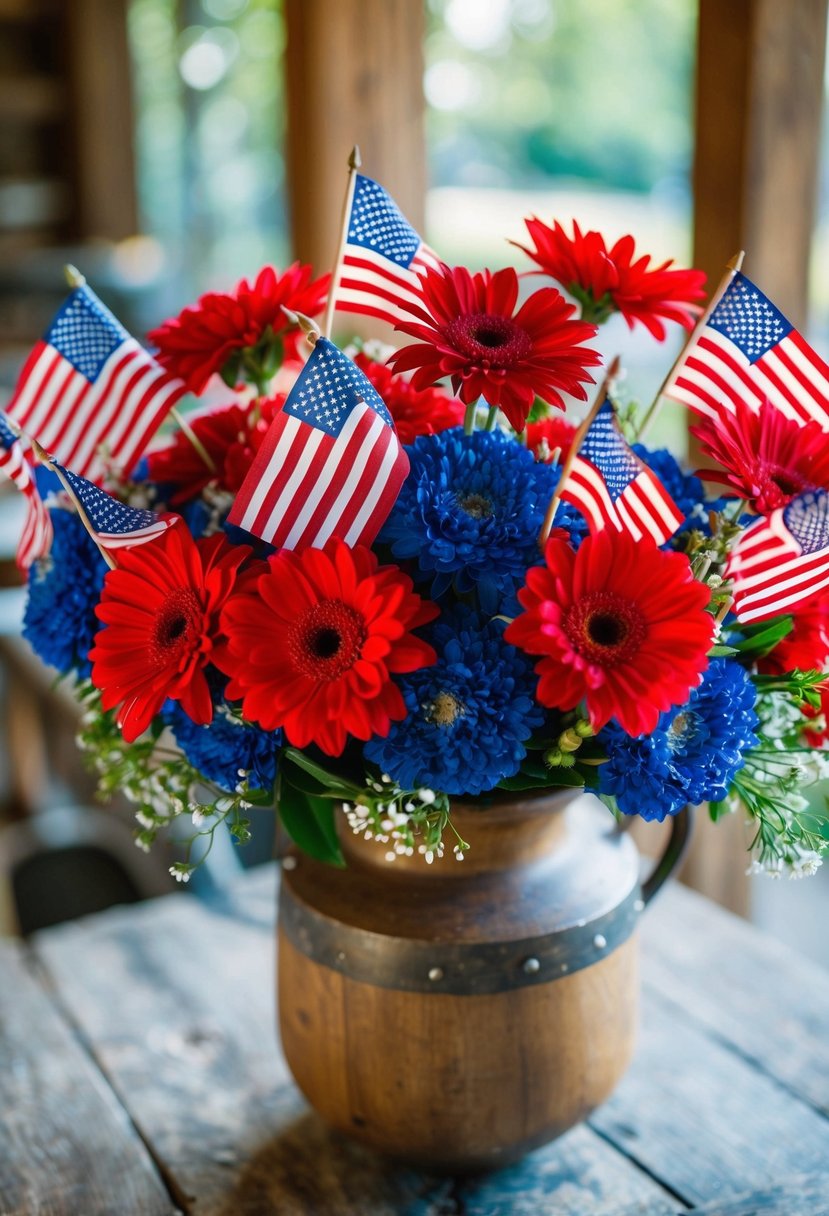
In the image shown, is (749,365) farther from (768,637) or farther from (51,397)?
(51,397)

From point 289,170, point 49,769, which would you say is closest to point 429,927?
point 289,170

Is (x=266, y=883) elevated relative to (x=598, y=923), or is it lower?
lower

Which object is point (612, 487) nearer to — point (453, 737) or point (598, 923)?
point (453, 737)

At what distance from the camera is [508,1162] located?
0.86m

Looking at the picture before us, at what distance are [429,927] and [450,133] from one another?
347 centimetres

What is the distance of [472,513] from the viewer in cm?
69

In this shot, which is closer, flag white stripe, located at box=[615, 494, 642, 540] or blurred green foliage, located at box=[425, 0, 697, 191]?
flag white stripe, located at box=[615, 494, 642, 540]

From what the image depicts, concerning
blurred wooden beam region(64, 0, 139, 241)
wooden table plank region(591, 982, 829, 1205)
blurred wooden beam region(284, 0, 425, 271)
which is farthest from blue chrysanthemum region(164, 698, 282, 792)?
blurred wooden beam region(64, 0, 139, 241)

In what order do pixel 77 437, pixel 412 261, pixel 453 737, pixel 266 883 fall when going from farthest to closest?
pixel 266 883, pixel 77 437, pixel 412 261, pixel 453 737

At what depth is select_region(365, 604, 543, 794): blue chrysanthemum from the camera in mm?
666

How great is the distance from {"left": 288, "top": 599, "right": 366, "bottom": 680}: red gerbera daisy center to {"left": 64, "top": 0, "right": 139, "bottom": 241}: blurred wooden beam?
4831 millimetres

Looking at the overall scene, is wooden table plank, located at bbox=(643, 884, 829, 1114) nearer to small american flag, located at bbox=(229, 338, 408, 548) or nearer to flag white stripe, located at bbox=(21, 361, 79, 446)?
small american flag, located at bbox=(229, 338, 408, 548)

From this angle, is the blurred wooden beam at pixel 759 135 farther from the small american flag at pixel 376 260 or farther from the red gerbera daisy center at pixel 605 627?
the red gerbera daisy center at pixel 605 627

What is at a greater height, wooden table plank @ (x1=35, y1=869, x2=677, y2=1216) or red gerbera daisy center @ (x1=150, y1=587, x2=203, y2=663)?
red gerbera daisy center @ (x1=150, y1=587, x2=203, y2=663)
